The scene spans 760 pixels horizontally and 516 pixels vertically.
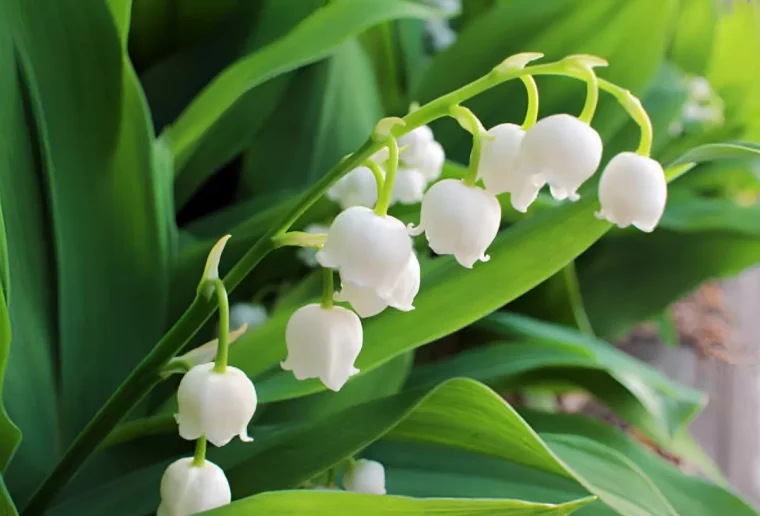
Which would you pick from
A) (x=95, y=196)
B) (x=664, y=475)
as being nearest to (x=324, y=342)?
(x=95, y=196)

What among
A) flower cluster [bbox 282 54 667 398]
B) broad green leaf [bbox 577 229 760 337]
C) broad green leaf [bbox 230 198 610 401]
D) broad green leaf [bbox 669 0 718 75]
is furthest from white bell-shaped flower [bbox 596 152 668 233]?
broad green leaf [bbox 669 0 718 75]

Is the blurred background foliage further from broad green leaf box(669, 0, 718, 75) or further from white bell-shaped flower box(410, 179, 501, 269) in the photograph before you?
broad green leaf box(669, 0, 718, 75)

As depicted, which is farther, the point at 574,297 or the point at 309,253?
the point at 574,297

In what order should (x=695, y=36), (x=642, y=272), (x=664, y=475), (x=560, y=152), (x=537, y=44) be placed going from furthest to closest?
(x=695, y=36) → (x=642, y=272) → (x=537, y=44) → (x=664, y=475) → (x=560, y=152)

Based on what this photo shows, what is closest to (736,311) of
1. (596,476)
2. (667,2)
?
(667,2)

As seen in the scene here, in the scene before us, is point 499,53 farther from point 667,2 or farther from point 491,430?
point 491,430

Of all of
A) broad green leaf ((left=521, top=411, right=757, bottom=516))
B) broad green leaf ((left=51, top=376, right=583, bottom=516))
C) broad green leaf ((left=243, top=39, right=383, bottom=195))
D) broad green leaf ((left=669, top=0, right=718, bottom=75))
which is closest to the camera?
broad green leaf ((left=51, top=376, right=583, bottom=516))

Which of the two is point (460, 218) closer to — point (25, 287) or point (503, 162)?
point (503, 162)

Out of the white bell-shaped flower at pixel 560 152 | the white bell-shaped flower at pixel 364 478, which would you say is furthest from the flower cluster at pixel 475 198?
the white bell-shaped flower at pixel 364 478
